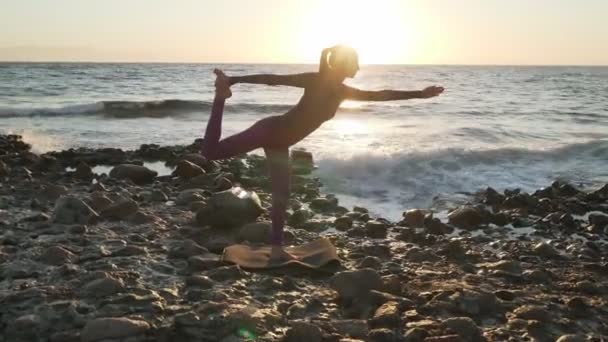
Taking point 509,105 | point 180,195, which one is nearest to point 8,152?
point 180,195

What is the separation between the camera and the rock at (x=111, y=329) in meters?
3.81

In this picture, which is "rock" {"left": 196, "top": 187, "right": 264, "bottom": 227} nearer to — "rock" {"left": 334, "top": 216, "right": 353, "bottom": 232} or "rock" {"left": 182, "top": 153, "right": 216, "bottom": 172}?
"rock" {"left": 334, "top": 216, "right": 353, "bottom": 232}

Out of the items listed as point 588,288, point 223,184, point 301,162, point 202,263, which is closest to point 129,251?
point 202,263

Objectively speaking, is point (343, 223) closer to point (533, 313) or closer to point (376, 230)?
point (376, 230)

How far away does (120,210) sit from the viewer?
23.4ft

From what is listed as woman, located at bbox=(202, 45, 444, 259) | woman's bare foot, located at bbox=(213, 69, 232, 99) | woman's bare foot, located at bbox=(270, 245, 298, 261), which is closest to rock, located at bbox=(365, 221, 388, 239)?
woman's bare foot, located at bbox=(270, 245, 298, 261)

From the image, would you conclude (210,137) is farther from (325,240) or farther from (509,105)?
(509,105)

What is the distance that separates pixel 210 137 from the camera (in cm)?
533

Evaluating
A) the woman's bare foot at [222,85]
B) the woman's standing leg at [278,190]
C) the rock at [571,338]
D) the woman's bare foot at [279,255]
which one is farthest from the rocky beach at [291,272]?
the woman's bare foot at [222,85]

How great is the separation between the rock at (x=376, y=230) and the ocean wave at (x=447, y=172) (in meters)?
2.22

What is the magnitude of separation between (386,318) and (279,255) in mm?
1543

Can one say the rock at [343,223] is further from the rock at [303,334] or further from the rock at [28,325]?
the rock at [28,325]

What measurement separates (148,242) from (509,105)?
82.6 ft

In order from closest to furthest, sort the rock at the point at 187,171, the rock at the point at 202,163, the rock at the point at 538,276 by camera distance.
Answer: the rock at the point at 538,276 < the rock at the point at 187,171 < the rock at the point at 202,163
